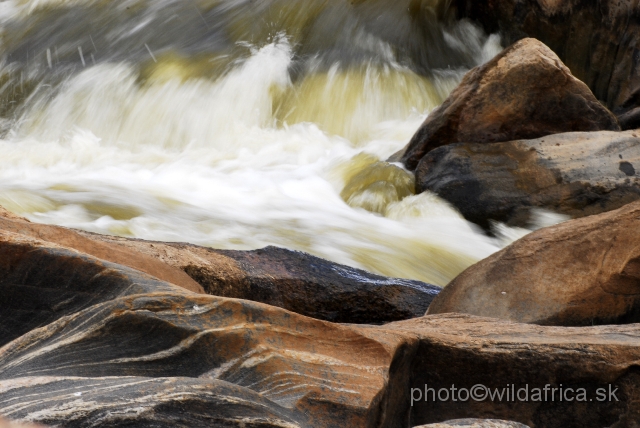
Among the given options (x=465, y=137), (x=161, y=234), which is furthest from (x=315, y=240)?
(x=465, y=137)

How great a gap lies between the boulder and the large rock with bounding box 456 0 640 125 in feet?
26.0

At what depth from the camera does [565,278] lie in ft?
13.0

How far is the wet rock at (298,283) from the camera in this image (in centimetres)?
410

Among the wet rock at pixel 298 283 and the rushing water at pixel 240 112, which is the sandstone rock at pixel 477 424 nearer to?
the wet rock at pixel 298 283

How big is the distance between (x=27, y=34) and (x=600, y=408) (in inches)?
522

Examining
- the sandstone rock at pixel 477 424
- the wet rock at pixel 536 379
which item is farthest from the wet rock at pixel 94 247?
the sandstone rock at pixel 477 424

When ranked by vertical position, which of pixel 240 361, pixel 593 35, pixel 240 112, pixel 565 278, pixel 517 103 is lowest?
pixel 565 278

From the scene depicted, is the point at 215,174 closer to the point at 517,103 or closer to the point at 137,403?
the point at 517,103

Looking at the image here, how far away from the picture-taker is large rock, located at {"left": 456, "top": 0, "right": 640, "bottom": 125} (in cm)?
1183

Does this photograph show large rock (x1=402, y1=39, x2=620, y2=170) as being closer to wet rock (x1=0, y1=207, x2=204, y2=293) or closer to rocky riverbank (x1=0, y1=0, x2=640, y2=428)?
rocky riverbank (x1=0, y1=0, x2=640, y2=428)

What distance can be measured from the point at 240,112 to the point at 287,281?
7.10 metres

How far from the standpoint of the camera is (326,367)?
6.74ft

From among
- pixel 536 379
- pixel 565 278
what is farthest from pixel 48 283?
pixel 565 278

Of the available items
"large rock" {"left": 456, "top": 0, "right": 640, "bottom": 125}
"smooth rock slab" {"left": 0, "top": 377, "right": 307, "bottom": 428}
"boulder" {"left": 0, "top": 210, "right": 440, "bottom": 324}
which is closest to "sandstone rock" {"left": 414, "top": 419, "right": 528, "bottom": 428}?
"smooth rock slab" {"left": 0, "top": 377, "right": 307, "bottom": 428}
